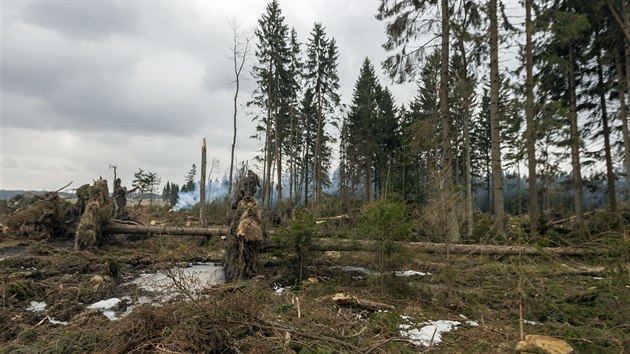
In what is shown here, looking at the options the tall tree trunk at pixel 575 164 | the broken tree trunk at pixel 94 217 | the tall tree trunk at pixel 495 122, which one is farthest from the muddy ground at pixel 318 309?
the tall tree trunk at pixel 575 164

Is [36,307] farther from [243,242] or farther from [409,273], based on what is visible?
[409,273]

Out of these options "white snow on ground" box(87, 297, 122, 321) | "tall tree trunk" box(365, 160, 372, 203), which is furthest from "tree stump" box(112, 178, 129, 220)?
"tall tree trunk" box(365, 160, 372, 203)

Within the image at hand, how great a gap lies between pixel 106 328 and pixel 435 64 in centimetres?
1295

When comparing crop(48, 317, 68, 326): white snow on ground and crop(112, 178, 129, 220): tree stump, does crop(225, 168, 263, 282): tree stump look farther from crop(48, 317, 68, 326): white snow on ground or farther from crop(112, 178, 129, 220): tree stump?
crop(112, 178, 129, 220): tree stump

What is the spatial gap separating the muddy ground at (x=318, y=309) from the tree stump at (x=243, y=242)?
1.70ft

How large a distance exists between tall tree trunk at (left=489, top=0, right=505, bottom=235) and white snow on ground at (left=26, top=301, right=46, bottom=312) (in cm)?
1135

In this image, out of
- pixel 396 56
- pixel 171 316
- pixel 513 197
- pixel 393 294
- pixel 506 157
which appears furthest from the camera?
pixel 513 197

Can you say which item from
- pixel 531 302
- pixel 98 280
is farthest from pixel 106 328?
pixel 531 302

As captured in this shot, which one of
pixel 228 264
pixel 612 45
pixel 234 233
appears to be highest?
pixel 612 45

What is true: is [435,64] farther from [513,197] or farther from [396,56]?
[513,197]

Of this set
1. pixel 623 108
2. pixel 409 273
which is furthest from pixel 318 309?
pixel 623 108

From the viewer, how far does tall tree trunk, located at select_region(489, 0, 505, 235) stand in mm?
11086

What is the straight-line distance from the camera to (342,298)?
5633 mm

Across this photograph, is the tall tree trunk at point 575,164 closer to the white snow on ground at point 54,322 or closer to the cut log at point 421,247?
the cut log at point 421,247
